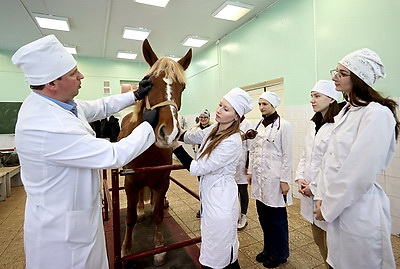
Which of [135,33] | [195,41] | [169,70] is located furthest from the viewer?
[195,41]

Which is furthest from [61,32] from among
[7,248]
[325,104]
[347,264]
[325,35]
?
[347,264]

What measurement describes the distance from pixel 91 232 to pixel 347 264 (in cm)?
128

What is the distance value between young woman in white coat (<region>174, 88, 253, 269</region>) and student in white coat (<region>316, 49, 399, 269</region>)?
1.71 ft

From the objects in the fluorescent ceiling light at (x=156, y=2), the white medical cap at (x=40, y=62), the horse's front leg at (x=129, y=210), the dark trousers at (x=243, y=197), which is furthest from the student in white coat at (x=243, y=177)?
the fluorescent ceiling light at (x=156, y=2)

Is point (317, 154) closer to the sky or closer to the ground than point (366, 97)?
closer to the ground

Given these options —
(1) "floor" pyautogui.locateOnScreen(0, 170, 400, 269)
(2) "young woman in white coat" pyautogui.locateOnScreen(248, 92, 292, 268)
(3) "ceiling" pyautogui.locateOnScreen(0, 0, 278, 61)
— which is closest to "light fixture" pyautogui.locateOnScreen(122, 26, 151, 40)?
(3) "ceiling" pyautogui.locateOnScreen(0, 0, 278, 61)

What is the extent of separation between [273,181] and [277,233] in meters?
0.48

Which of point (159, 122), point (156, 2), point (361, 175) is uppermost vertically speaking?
point (156, 2)

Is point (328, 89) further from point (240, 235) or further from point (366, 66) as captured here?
point (240, 235)

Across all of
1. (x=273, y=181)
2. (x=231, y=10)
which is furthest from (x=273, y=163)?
(x=231, y=10)

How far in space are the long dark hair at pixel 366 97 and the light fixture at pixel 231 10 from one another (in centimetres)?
373

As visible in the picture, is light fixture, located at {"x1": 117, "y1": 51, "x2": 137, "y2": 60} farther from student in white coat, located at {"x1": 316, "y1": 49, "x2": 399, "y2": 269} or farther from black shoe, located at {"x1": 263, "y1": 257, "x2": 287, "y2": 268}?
student in white coat, located at {"x1": 316, "y1": 49, "x2": 399, "y2": 269}

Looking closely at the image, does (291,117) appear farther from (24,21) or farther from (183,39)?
(24,21)

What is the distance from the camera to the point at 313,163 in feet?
5.47
